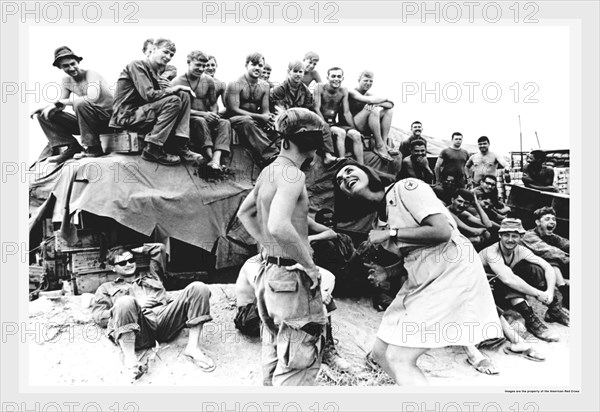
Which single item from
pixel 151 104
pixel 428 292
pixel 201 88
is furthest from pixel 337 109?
pixel 428 292

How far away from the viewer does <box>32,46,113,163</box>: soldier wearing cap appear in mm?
5824

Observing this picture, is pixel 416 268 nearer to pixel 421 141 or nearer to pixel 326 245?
pixel 326 245

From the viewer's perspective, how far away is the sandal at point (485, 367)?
4.95 meters

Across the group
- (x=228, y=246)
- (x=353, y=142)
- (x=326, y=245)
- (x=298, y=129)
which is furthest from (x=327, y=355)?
(x=353, y=142)

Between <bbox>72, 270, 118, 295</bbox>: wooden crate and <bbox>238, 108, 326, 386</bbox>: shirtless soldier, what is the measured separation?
8.54 feet

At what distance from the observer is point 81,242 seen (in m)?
5.51

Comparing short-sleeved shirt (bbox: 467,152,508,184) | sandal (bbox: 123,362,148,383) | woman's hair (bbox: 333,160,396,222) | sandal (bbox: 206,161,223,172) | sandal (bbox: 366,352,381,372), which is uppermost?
short-sleeved shirt (bbox: 467,152,508,184)

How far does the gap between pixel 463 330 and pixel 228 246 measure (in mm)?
3036

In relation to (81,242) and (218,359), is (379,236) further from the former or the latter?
(81,242)

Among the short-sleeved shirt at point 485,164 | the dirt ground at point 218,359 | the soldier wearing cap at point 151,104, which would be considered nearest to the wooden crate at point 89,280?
the dirt ground at point 218,359

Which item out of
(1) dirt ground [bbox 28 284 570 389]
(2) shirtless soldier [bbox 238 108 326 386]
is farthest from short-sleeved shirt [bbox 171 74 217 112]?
(2) shirtless soldier [bbox 238 108 326 386]

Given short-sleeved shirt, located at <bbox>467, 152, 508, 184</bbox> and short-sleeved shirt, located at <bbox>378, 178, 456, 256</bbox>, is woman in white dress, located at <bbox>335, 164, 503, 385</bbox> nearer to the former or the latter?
short-sleeved shirt, located at <bbox>378, 178, 456, 256</bbox>

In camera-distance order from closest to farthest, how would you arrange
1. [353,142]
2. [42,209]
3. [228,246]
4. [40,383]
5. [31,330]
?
1. [40,383]
2. [31,330]
3. [42,209]
4. [228,246]
5. [353,142]

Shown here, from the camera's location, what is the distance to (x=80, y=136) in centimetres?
595
